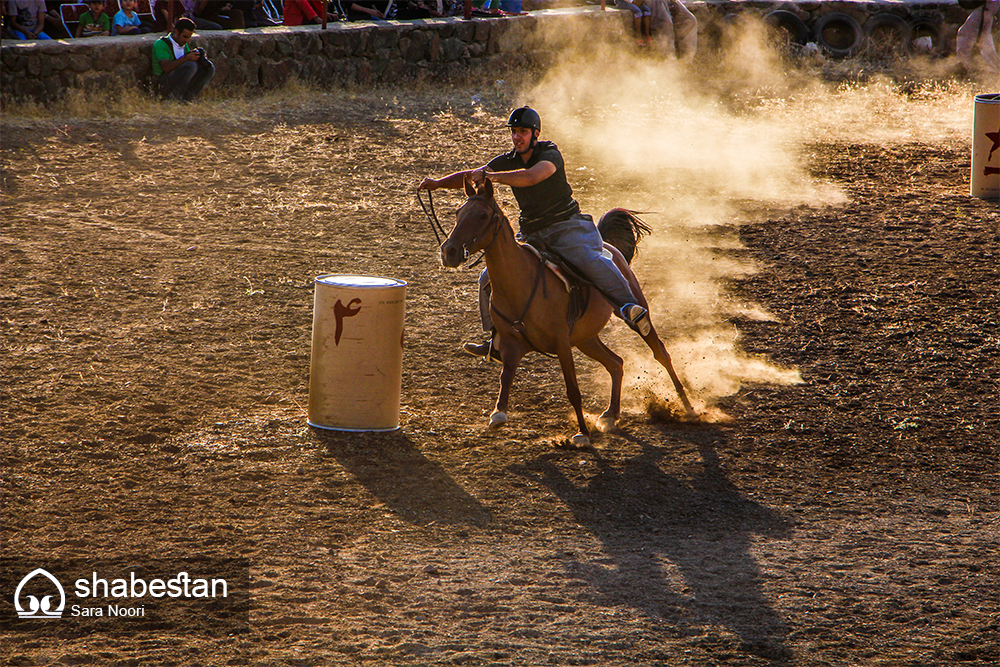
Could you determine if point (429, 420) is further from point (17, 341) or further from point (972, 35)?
point (972, 35)

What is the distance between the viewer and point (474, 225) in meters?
7.34

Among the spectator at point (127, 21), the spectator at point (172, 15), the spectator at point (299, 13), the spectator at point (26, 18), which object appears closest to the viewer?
the spectator at point (26, 18)

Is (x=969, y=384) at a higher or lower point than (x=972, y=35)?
→ lower

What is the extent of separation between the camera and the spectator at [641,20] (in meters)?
25.3

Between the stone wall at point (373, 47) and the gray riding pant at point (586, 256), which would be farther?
the stone wall at point (373, 47)

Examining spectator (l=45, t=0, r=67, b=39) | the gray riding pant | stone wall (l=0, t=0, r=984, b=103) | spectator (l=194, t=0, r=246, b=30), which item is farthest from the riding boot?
spectator (l=194, t=0, r=246, b=30)

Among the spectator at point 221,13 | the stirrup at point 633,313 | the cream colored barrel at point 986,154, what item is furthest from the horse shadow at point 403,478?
the spectator at point 221,13

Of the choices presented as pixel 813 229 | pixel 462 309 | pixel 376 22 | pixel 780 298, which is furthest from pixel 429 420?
pixel 376 22

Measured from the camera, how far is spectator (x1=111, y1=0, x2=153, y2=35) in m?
19.5

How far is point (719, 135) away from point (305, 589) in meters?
15.0

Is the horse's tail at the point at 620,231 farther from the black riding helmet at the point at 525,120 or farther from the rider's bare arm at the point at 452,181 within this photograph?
the rider's bare arm at the point at 452,181

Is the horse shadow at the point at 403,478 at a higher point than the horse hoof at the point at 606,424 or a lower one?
lower

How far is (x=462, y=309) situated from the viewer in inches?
430

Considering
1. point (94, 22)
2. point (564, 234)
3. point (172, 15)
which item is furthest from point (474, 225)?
point (94, 22)
